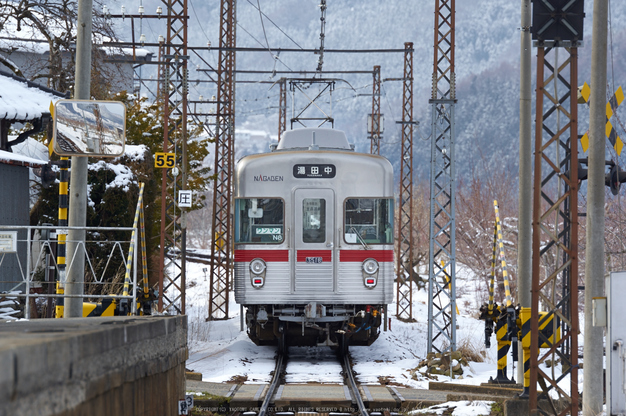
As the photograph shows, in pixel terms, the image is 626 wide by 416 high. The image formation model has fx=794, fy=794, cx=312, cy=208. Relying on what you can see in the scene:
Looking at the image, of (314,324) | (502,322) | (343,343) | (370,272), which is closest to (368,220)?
(370,272)

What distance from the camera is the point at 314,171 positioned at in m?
13.7

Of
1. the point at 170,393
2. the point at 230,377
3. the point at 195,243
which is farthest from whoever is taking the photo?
the point at 195,243

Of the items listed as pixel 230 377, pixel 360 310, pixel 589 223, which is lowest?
pixel 230 377

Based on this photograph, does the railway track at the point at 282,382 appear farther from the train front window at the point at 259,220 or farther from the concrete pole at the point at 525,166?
the concrete pole at the point at 525,166

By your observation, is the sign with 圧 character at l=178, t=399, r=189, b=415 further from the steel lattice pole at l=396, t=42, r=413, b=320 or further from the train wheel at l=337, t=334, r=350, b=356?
the steel lattice pole at l=396, t=42, r=413, b=320

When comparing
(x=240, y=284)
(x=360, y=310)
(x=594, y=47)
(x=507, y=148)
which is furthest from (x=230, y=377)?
(x=507, y=148)

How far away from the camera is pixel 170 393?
7.31 m

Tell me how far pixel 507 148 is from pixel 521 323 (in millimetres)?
124648

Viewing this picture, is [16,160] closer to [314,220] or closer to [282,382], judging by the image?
[314,220]

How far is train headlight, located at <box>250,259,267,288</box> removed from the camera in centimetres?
1353

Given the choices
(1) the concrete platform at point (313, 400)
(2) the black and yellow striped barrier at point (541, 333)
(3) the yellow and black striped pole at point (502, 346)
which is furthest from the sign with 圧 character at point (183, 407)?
(3) the yellow and black striped pole at point (502, 346)

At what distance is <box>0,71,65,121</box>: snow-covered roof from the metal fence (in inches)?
83.5

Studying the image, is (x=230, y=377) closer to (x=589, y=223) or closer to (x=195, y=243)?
(x=589, y=223)

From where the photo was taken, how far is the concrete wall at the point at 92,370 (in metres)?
3.78
